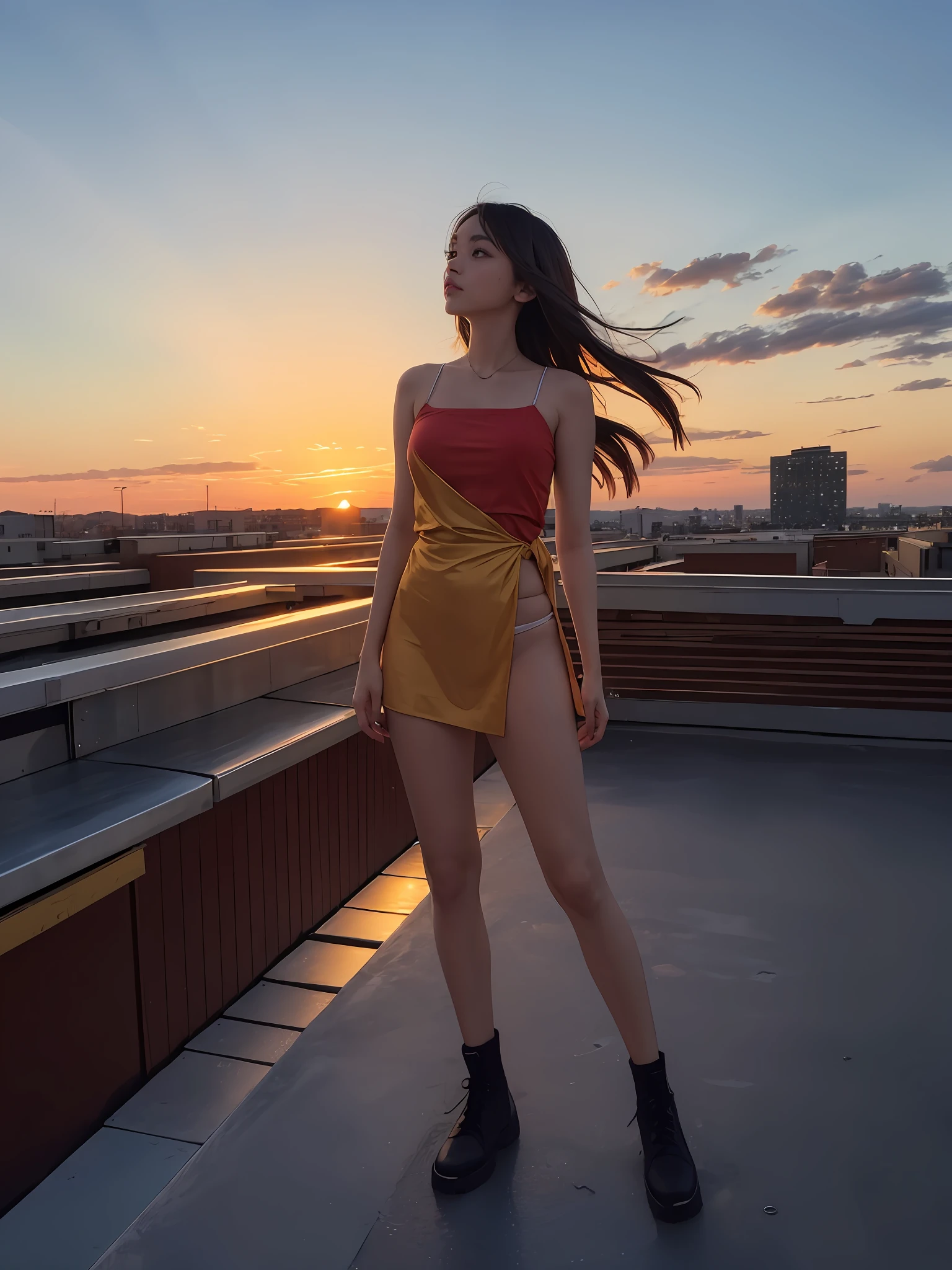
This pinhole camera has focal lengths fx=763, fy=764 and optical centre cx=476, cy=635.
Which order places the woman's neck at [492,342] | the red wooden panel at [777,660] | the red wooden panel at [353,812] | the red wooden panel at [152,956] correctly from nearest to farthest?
1. the woman's neck at [492,342]
2. the red wooden panel at [152,956]
3. the red wooden panel at [353,812]
4. the red wooden panel at [777,660]

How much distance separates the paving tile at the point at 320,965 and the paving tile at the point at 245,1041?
0.20m

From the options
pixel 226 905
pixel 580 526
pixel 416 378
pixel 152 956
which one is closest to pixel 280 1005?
pixel 226 905

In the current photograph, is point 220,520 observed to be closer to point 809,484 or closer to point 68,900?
point 68,900

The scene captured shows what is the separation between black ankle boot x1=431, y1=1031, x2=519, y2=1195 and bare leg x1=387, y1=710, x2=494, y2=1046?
40 mm

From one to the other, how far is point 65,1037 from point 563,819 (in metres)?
1.09

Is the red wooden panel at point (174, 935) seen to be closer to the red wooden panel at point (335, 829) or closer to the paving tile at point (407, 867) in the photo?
the red wooden panel at point (335, 829)

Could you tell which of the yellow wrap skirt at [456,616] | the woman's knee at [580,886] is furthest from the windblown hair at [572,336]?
the woman's knee at [580,886]

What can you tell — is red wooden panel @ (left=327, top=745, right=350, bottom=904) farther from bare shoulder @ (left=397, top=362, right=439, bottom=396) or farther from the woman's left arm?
bare shoulder @ (left=397, top=362, right=439, bottom=396)

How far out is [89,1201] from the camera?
1.35 meters

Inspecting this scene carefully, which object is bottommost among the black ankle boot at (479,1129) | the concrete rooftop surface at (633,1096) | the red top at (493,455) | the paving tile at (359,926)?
the paving tile at (359,926)

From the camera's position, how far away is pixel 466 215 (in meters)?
1.32

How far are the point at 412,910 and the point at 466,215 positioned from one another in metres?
1.93

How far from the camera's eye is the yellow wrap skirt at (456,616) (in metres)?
1.23

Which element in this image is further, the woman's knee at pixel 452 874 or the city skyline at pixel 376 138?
the city skyline at pixel 376 138
